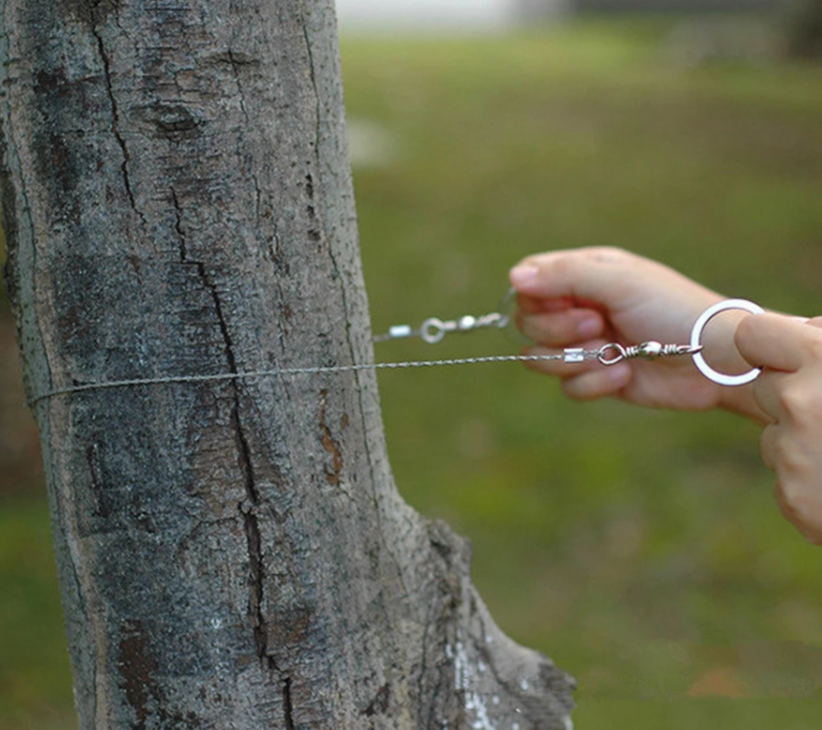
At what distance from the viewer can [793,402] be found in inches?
55.8

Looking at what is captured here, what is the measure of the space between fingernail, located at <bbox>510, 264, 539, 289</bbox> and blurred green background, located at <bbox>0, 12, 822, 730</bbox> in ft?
4.63

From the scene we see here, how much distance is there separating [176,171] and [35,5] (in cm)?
26

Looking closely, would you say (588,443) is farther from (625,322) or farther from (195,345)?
(195,345)

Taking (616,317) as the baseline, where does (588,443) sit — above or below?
below

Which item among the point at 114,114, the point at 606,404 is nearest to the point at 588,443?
the point at 606,404

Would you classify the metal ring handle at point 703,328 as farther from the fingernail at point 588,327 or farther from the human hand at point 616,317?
the fingernail at point 588,327

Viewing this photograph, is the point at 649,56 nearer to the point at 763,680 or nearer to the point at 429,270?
the point at 429,270

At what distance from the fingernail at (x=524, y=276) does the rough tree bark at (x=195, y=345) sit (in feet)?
2.56

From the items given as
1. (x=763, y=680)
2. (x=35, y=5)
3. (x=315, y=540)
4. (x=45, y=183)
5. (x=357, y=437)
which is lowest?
(x=763, y=680)

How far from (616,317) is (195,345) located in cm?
112

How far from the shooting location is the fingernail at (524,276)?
2154mm

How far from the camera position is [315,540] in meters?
1.36

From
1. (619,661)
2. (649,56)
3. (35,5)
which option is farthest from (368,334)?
(649,56)

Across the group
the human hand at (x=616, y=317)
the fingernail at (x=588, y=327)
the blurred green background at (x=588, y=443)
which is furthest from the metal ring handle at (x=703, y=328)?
the blurred green background at (x=588, y=443)
